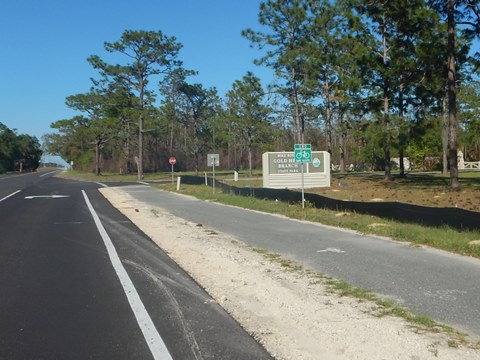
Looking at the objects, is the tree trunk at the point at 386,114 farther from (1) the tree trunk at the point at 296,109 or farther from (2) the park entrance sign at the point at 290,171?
(1) the tree trunk at the point at 296,109

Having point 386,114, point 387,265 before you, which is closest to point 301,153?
point 387,265

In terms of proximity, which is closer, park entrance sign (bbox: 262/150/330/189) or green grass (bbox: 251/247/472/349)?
green grass (bbox: 251/247/472/349)

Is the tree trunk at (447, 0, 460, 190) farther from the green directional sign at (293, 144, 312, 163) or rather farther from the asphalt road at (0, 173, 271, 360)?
the asphalt road at (0, 173, 271, 360)

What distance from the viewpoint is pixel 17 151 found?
403 feet

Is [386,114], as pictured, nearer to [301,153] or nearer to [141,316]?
[301,153]

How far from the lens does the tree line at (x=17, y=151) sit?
11250 centimetres

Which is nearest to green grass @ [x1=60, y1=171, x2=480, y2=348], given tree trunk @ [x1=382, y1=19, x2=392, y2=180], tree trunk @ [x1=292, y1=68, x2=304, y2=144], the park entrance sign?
the park entrance sign

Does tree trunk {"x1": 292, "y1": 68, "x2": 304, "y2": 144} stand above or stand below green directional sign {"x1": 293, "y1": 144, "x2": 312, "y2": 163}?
above

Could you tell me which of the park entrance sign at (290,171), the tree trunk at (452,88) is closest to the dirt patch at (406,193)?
the tree trunk at (452,88)

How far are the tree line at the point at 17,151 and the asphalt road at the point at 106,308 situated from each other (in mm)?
103672

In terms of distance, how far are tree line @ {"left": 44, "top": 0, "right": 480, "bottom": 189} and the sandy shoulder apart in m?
19.6

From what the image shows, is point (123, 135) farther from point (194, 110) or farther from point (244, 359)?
point (244, 359)

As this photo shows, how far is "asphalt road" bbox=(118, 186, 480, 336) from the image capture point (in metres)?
6.10

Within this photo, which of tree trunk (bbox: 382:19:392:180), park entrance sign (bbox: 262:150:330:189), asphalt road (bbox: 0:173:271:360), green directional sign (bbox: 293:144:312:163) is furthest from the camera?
park entrance sign (bbox: 262:150:330:189)
